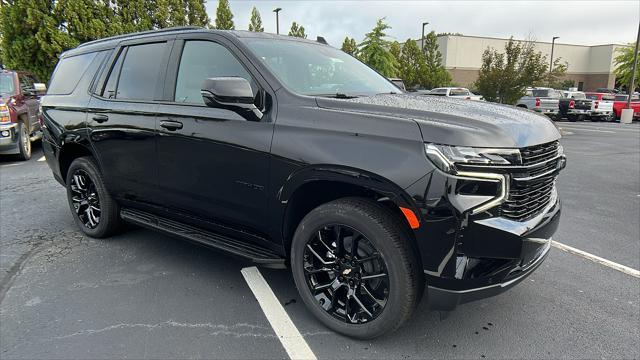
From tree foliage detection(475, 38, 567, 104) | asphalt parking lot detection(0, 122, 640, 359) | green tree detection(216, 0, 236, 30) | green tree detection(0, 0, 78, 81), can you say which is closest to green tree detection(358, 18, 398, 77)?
tree foliage detection(475, 38, 567, 104)

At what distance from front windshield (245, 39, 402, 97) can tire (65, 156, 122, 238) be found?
2244 millimetres

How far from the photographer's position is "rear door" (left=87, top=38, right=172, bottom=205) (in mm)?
3643

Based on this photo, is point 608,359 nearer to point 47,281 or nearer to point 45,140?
point 47,281

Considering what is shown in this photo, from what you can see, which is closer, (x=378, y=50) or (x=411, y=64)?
(x=378, y=50)

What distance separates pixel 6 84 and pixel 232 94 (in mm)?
9136

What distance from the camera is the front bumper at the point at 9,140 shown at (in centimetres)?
863

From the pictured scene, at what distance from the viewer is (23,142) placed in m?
9.23

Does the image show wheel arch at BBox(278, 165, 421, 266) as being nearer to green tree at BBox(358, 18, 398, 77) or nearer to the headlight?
the headlight

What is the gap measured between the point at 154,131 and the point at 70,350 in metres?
1.70

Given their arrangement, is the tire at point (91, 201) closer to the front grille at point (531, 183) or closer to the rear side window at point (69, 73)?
the rear side window at point (69, 73)

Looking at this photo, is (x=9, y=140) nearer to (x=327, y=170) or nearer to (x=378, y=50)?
(x=327, y=170)

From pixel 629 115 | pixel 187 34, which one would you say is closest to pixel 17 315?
pixel 187 34

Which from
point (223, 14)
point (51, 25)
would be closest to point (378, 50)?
point (223, 14)

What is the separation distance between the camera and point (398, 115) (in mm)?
2494
